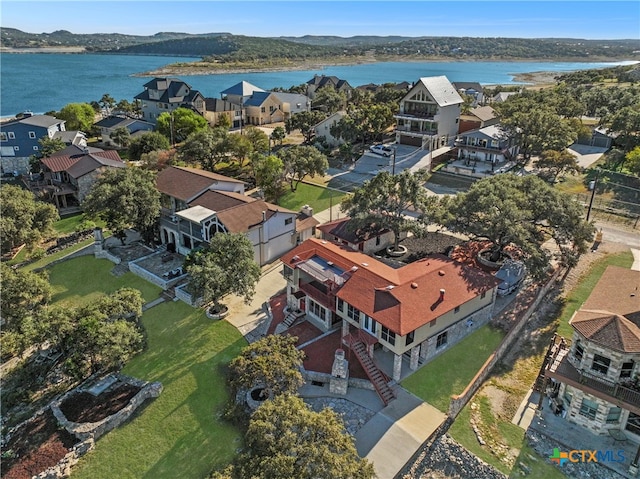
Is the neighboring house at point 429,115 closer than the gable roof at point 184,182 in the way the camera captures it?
No

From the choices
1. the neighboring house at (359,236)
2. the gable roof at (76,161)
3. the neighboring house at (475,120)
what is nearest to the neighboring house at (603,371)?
the neighboring house at (359,236)

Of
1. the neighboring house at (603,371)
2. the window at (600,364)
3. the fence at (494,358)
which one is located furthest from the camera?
the fence at (494,358)

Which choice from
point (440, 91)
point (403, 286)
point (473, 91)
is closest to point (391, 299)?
point (403, 286)

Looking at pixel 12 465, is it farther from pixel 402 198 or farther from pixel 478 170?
pixel 478 170

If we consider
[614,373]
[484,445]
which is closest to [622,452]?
[614,373]

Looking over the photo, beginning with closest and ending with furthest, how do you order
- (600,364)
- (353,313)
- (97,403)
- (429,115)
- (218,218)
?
(600,364), (97,403), (353,313), (218,218), (429,115)

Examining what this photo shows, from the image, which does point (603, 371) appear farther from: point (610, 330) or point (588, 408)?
point (610, 330)

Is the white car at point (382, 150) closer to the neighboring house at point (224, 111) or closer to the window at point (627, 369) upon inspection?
the neighboring house at point (224, 111)

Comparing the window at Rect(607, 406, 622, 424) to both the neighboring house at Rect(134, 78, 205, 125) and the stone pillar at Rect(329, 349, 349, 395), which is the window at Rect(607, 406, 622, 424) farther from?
the neighboring house at Rect(134, 78, 205, 125)
